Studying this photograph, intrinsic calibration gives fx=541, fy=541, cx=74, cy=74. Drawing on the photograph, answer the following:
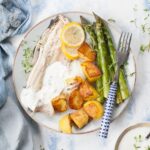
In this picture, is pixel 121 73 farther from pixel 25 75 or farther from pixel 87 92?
pixel 25 75

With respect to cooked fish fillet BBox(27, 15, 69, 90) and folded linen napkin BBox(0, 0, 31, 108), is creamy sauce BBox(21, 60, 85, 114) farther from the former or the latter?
folded linen napkin BBox(0, 0, 31, 108)

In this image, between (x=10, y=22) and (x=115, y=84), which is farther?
(x=10, y=22)

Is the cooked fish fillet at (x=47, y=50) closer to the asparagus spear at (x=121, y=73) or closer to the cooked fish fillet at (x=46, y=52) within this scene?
the cooked fish fillet at (x=46, y=52)

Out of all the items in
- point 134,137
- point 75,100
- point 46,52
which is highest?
point 46,52

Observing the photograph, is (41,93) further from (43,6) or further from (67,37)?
(43,6)

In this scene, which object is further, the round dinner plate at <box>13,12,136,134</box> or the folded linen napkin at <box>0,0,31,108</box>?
the folded linen napkin at <box>0,0,31,108</box>

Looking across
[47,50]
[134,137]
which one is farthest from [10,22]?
[134,137]

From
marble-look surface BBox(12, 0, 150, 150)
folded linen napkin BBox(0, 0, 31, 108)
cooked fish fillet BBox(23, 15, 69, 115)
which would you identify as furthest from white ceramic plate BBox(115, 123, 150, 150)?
folded linen napkin BBox(0, 0, 31, 108)
